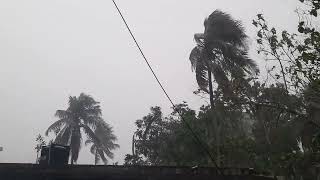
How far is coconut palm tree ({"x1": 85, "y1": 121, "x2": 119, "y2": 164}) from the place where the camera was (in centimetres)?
4528

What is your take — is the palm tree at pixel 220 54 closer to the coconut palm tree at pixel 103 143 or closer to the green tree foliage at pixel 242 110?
the green tree foliage at pixel 242 110

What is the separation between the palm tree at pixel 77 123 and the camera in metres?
42.2

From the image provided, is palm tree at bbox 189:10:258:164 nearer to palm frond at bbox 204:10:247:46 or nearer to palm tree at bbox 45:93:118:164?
palm frond at bbox 204:10:247:46

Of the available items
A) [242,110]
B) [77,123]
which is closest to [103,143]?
[77,123]

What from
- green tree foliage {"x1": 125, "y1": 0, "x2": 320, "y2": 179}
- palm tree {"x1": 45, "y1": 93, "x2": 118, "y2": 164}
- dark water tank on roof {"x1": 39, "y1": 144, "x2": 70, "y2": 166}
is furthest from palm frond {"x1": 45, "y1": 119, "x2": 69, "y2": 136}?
dark water tank on roof {"x1": 39, "y1": 144, "x2": 70, "y2": 166}

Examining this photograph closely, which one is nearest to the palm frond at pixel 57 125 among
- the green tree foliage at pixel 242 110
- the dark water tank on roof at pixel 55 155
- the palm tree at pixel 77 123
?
the palm tree at pixel 77 123

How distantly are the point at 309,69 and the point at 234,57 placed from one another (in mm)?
9770

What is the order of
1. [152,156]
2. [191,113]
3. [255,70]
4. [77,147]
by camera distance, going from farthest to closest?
[77,147] < [152,156] < [191,113] < [255,70]

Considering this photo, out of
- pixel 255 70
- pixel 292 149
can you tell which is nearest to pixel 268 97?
pixel 255 70

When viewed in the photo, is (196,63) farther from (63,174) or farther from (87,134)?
(87,134)

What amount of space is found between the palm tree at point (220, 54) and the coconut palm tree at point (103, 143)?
910 inches

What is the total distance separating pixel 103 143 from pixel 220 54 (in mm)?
28944

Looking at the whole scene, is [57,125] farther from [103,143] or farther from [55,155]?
[55,155]

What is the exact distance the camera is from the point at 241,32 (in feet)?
75.9
